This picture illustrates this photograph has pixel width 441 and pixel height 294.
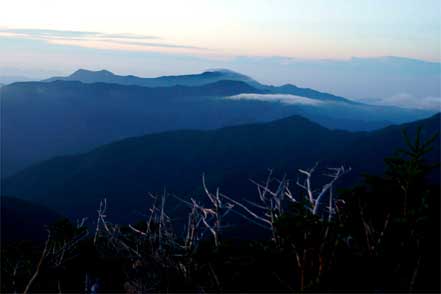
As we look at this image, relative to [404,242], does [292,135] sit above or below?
below

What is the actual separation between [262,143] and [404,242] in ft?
503

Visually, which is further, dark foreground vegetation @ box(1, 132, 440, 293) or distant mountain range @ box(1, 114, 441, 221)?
distant mountain range @ box(1, 114, 441, 221)

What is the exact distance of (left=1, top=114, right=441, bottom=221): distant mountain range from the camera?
4336 inches

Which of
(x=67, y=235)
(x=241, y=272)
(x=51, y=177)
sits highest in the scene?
(x=241, y=272)

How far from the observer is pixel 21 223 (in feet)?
188

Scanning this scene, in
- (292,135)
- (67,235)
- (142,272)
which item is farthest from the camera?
(292,135)

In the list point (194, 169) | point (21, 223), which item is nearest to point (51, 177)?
point (194, 169)

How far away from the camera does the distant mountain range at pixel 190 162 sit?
110m

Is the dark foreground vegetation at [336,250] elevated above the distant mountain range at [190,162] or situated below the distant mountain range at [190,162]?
above

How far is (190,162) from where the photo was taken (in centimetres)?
15000

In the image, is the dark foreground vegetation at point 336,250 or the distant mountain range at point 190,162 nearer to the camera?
the dark foreground vegetation at point 336,250

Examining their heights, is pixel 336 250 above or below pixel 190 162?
above

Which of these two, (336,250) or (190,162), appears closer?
Answer: (336,250)

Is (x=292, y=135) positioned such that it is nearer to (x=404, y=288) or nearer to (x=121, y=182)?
(x=121, y=182)
